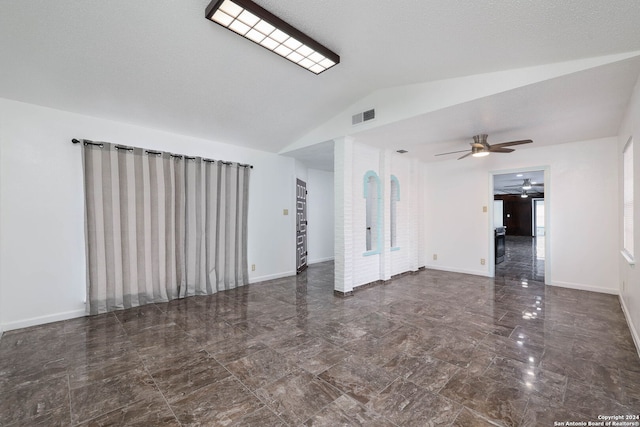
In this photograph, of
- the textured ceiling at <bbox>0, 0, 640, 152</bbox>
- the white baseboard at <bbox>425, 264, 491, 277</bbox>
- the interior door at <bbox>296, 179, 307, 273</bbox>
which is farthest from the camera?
the interior door at <bbox>296, 179, 307, 273</bbox>

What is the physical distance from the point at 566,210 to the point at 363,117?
403cm

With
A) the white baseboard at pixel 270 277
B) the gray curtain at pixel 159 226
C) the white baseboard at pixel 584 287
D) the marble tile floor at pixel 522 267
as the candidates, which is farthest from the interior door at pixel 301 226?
the white baseboard at pixel 584 287

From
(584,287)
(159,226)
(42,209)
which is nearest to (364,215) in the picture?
→ (159,226)

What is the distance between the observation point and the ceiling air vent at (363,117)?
3826mm

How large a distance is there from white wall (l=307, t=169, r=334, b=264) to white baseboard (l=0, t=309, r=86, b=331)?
4.62 meters

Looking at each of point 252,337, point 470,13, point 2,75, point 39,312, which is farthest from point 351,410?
point 2,75

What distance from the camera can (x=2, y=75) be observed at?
267cm

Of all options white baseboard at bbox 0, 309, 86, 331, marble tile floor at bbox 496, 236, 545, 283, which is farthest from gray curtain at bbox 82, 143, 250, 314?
marble tile floor at bbox 496, 236, 545, 283

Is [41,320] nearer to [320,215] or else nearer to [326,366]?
[326,366]

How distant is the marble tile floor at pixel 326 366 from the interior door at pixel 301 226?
2.19 m

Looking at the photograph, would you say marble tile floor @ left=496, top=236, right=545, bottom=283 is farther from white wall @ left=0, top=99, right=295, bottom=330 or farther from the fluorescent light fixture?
white wall @ left=0, top=99, right=295, bottom=330

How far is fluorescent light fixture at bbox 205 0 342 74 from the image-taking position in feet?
6.72

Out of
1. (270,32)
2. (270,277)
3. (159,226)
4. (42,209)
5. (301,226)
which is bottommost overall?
(270,277)

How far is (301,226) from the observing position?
616 centimetres
